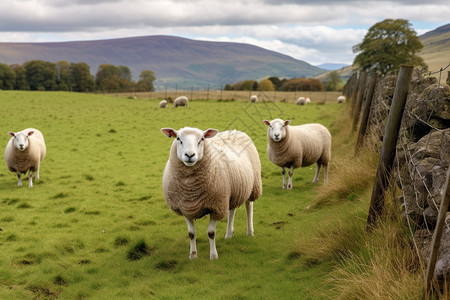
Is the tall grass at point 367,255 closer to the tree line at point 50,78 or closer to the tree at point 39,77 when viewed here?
the tree line at point 50,78

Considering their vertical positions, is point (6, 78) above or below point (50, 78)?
below

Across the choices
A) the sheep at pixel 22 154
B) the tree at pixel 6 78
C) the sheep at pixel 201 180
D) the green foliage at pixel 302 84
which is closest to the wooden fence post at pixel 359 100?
the sheep at pixel 201 180

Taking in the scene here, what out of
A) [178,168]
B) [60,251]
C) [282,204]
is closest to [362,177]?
[282,204]

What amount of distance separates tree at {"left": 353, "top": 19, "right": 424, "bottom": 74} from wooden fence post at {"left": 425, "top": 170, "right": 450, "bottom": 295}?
40.7 meters

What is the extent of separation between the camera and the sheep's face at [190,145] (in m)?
4.63

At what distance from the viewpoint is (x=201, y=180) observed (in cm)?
504

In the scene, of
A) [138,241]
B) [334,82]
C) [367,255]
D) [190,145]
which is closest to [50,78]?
[334,82]

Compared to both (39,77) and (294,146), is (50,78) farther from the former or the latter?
(294,146)

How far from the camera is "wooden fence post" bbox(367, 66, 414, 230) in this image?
429 centimetres

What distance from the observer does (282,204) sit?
7973 mm

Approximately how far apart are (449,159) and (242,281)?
2.62m

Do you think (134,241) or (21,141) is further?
(21,141)

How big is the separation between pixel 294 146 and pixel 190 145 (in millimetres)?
5079

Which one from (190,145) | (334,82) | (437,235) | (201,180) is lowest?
(201,180)
